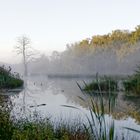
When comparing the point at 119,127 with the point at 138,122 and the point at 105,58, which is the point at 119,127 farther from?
the point at 105,58

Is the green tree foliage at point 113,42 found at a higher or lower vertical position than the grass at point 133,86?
higher

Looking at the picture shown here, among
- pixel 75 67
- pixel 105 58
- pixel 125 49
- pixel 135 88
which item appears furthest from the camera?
pixel 75 67

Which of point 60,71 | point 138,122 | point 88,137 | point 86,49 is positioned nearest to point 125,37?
point 86,49

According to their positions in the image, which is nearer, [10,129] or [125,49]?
[10,129]

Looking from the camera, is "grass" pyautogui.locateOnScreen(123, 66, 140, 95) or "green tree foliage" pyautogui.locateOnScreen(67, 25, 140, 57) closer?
"grass" pyautogui.locateOnScreen(123, 66, 140, 95)

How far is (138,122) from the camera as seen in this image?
11.8m

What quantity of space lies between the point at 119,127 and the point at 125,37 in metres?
50.0

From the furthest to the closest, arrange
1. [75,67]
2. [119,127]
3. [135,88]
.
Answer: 1. [75,67]
2. [135,88]
3. [119,127]

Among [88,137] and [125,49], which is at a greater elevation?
[125,49]

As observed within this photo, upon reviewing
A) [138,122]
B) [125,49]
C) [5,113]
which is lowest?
[138,122]

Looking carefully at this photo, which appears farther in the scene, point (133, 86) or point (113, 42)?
point (113, 42)

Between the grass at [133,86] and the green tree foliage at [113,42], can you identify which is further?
the green tree foliage at [113,42]

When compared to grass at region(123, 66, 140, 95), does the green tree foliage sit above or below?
above

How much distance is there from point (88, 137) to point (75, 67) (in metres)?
58.0
